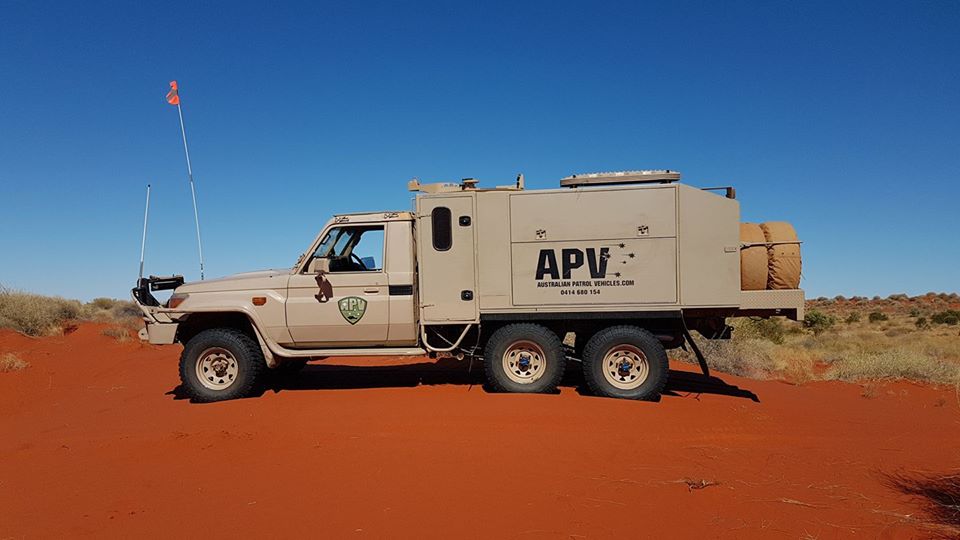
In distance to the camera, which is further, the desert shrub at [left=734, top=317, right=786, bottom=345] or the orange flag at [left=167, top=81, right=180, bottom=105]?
the desert shrub at [left=734, top=317, right=786, bottom=345]

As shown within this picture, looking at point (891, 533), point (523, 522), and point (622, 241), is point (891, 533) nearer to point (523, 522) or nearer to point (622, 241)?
point (523, 522)

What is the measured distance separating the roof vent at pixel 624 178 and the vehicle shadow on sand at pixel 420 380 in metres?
2.94

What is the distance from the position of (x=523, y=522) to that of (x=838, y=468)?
10.4 ft

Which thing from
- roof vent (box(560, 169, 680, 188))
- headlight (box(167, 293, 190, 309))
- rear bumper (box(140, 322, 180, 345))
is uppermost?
roof vent (box(560, 169, 680, 188))

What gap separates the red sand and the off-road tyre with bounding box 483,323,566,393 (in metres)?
0.29

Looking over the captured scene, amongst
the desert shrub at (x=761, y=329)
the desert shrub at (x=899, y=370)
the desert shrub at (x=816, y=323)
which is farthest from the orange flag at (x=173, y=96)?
the desert shrub at (x=816, y=323)

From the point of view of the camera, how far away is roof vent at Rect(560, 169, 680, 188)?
7.75 m

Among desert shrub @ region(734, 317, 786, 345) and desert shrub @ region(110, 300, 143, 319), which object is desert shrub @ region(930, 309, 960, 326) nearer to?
desert shrub @ region(734, 317, 786, 345)

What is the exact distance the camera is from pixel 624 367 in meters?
7.84

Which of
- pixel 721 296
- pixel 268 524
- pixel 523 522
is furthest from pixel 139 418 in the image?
pixel 721 296

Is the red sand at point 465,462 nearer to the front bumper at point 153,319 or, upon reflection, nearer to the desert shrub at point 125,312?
the front bumper at point 153,319

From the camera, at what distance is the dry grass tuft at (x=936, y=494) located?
12.7ft

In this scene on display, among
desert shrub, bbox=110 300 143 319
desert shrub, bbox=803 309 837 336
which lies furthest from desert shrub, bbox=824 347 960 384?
desert shrub, bbox=110 300 143 319

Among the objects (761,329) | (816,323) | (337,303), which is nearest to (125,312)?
(337,303)
